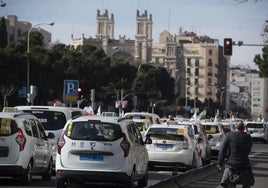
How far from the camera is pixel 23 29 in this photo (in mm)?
130750

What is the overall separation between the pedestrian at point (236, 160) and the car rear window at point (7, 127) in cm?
665

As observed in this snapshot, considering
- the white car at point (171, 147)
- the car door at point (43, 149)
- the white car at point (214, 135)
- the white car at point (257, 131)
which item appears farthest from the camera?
the white car at point (257, 131)

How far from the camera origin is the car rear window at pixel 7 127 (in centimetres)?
1923

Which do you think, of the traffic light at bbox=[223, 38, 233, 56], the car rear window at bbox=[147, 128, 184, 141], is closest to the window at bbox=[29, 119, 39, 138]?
the car rear window at bbox=[147, 128, 184, 141]

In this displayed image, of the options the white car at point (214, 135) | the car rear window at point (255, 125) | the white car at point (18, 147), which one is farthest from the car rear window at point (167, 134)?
the car rear window at point (255, 125)

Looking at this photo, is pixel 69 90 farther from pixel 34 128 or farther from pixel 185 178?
pixel 185 178

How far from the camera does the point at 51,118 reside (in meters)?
23.7

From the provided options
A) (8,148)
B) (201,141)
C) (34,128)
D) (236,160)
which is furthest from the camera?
(201,141)

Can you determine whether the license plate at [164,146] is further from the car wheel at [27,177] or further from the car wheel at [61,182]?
the car wheel at [61,182]

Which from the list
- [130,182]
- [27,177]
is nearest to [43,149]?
[27,177]

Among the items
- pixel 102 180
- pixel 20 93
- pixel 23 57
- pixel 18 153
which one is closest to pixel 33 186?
pixel 18 153

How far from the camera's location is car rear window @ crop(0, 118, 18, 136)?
1923cm

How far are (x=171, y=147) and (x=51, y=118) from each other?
4.52 metres

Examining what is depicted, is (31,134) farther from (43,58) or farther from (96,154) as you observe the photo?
(43,58)
